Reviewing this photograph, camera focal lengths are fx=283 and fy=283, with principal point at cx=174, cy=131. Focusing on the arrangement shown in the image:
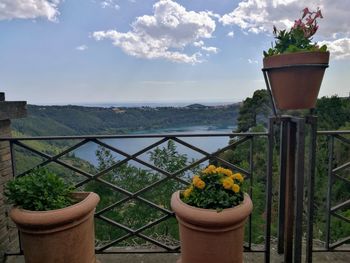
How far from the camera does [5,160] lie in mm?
2064

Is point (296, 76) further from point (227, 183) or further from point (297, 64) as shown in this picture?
point (227, 183)

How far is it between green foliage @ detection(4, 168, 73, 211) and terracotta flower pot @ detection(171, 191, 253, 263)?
0.76 meters

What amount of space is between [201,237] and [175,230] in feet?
4.36

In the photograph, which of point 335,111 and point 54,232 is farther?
point 335,111

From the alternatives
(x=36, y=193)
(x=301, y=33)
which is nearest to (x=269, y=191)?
(x=301, y=33)

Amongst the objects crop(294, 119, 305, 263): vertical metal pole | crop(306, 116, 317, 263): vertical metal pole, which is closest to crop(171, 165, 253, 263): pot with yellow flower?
crop(294, 119, 305, 263): vertical metal pole

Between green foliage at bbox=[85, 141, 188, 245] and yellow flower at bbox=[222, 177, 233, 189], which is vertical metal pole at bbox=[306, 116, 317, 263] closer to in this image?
yellow flower at bbox=[222, 177, 233, 189]

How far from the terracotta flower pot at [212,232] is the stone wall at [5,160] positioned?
4.25 feet

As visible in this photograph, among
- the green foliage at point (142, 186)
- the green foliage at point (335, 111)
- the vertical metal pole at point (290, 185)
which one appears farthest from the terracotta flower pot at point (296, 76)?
the green foliage at point (335, 111)

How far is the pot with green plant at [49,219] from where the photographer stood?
162 cm

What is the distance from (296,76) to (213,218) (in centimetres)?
93

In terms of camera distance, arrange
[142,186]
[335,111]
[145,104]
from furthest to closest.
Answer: [335,111], [145,104], [142,186]

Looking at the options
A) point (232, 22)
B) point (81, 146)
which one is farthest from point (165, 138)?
point (232, 22)

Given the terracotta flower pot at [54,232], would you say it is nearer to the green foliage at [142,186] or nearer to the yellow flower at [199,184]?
the yellow flower at [199,184]
